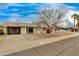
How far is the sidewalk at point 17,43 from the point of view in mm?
4859

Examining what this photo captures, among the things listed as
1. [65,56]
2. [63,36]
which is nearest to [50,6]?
[63,36]

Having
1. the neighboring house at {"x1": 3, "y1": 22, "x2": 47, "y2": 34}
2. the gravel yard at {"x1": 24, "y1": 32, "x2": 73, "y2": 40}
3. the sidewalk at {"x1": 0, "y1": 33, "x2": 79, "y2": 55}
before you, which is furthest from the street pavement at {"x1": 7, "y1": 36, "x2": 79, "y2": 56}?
the neighboring house at {"x1": 3, "y1": 22, "x2": 47, "y2": 34}

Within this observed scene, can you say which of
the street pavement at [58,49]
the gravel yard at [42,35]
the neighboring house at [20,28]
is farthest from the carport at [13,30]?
the street pavement at [58,49]

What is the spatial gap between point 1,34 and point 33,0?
990 millimetres

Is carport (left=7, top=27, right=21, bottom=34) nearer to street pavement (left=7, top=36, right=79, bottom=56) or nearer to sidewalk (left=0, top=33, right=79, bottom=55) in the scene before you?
sidewalk (left=0, top=33, right=79, bottom=55)

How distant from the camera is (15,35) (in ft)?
16.2

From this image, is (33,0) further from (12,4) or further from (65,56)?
(65,56)

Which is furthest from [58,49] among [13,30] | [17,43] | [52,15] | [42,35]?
[13,30]

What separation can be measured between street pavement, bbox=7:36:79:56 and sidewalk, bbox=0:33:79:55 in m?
0.08

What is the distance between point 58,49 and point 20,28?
2.98 ft

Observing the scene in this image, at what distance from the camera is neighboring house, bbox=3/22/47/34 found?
4.91 metres

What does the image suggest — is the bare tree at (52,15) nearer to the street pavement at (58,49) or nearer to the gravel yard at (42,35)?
the gravel yard at (42,35)

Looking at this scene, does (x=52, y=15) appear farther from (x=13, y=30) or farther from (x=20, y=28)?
(x=13, y=30)

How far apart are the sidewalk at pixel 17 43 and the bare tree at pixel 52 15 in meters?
0.34
